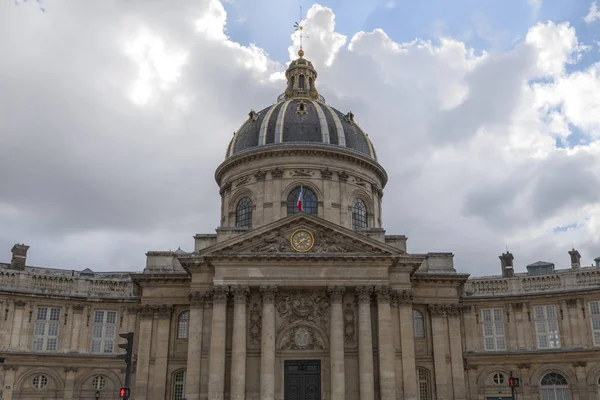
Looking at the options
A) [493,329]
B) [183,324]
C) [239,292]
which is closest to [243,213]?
[183,324]

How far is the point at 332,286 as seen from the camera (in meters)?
38.6

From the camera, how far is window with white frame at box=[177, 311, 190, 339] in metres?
43.0

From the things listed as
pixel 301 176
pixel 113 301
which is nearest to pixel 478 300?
pixel 301 176

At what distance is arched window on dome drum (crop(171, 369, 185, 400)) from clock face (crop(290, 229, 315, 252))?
11.7 meters

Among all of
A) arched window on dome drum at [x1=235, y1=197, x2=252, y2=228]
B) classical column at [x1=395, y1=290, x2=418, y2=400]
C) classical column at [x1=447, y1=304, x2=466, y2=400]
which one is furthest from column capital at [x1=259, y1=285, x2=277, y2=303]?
classical column at [x1=447, y1=304, x2=466, y2=400]

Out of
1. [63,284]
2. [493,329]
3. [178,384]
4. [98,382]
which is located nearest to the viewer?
[178,384]

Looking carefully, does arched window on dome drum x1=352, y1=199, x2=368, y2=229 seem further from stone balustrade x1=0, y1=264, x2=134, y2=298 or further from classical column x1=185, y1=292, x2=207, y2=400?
stone balustrade x1=0, y1=264, x2=134, y2=298

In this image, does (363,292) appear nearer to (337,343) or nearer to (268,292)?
(337,343)

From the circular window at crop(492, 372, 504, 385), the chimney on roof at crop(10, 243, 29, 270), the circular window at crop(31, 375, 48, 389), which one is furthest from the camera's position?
the chimney on roof at crop(10, 243, 29, 270)

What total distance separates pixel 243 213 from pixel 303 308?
12.7m

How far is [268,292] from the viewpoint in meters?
38.5

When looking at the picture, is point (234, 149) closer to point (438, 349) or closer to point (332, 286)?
point (332, 286)

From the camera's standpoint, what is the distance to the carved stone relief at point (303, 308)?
3947cm

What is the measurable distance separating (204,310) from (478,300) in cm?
1963
